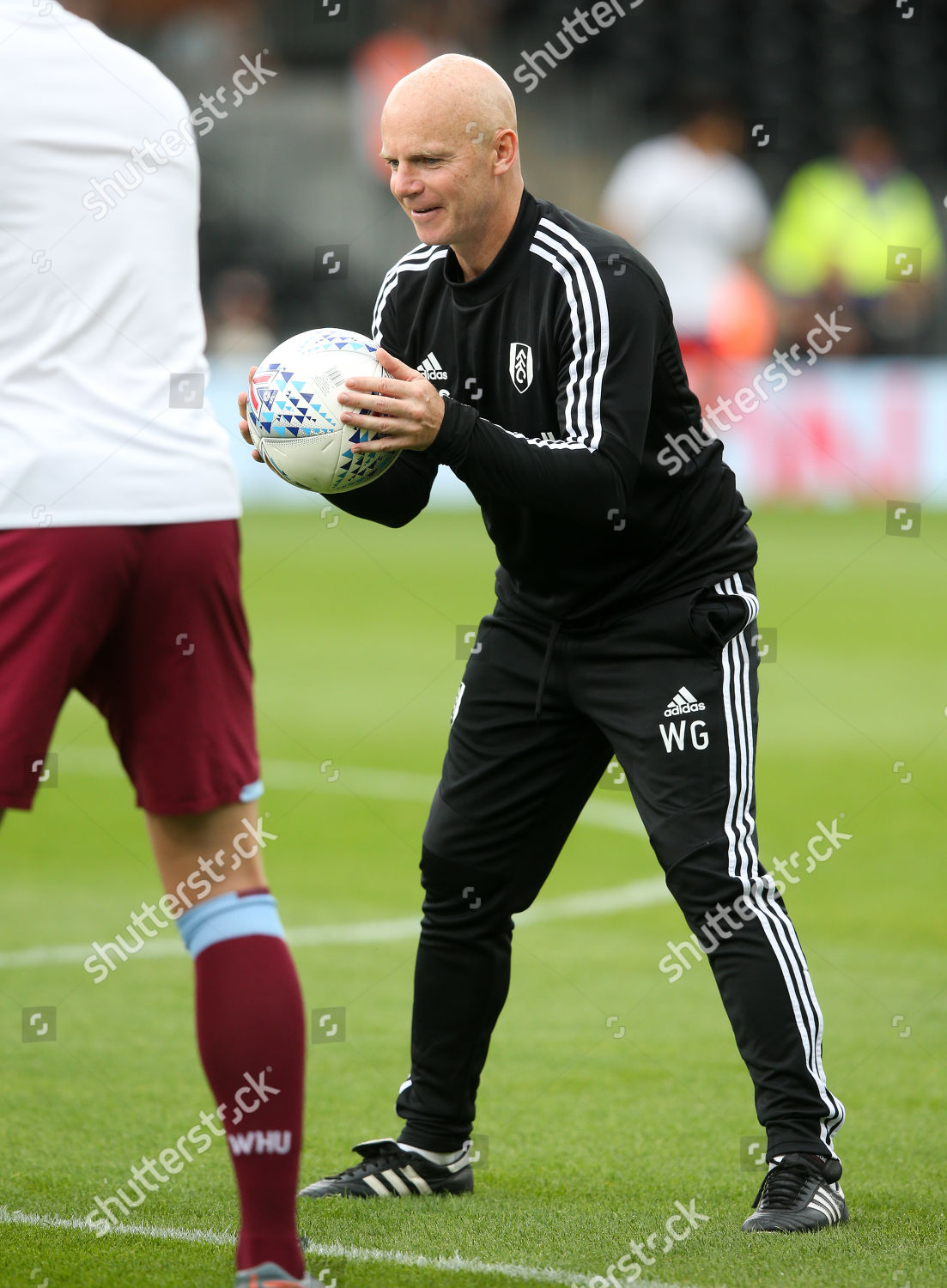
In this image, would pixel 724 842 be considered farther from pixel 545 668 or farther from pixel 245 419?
pixel 245 419

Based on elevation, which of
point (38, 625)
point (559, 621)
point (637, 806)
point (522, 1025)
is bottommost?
point (522, 1025)

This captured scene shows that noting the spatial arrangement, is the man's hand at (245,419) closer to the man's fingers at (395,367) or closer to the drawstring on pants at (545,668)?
the man's fingers at (395,367)

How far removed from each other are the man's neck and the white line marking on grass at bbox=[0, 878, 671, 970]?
3.02 meters

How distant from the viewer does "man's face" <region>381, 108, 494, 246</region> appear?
12.2 feet

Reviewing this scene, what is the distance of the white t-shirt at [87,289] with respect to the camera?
10.0 ft

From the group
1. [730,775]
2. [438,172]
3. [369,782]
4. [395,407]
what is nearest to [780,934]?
[730,775]
